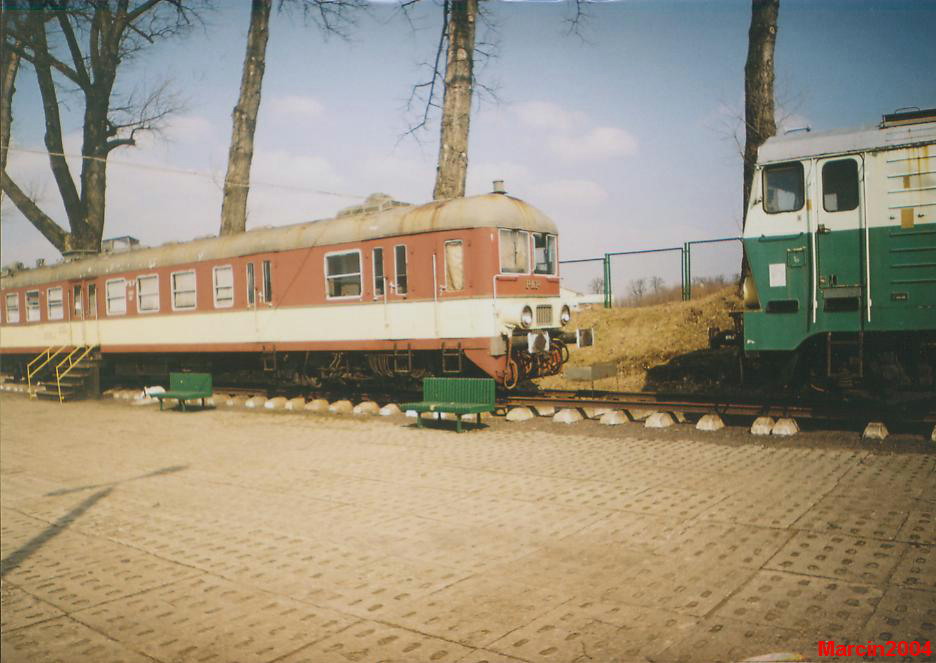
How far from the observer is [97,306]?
17.6 metres

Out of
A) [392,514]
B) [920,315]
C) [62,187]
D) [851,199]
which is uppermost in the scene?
[851,199]

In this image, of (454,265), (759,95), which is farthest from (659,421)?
(759,95)

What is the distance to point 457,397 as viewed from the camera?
10.6 metres

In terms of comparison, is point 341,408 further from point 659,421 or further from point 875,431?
point 875,431

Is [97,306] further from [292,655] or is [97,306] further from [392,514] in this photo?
[292,655]

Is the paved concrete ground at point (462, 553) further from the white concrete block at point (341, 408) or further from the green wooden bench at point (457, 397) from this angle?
the white concrete block at point (341, 408)

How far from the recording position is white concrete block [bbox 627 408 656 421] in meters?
9.90

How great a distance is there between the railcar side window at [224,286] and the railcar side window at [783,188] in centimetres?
1097

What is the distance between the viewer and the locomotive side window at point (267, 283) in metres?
14.2

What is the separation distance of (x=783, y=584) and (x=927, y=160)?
590 cm

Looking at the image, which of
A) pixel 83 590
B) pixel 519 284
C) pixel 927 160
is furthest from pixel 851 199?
pixel 83 590

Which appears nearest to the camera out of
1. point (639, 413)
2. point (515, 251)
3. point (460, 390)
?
point (639, 413)

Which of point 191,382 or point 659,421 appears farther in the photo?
point 191,382

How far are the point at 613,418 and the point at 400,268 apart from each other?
15.4 feet
